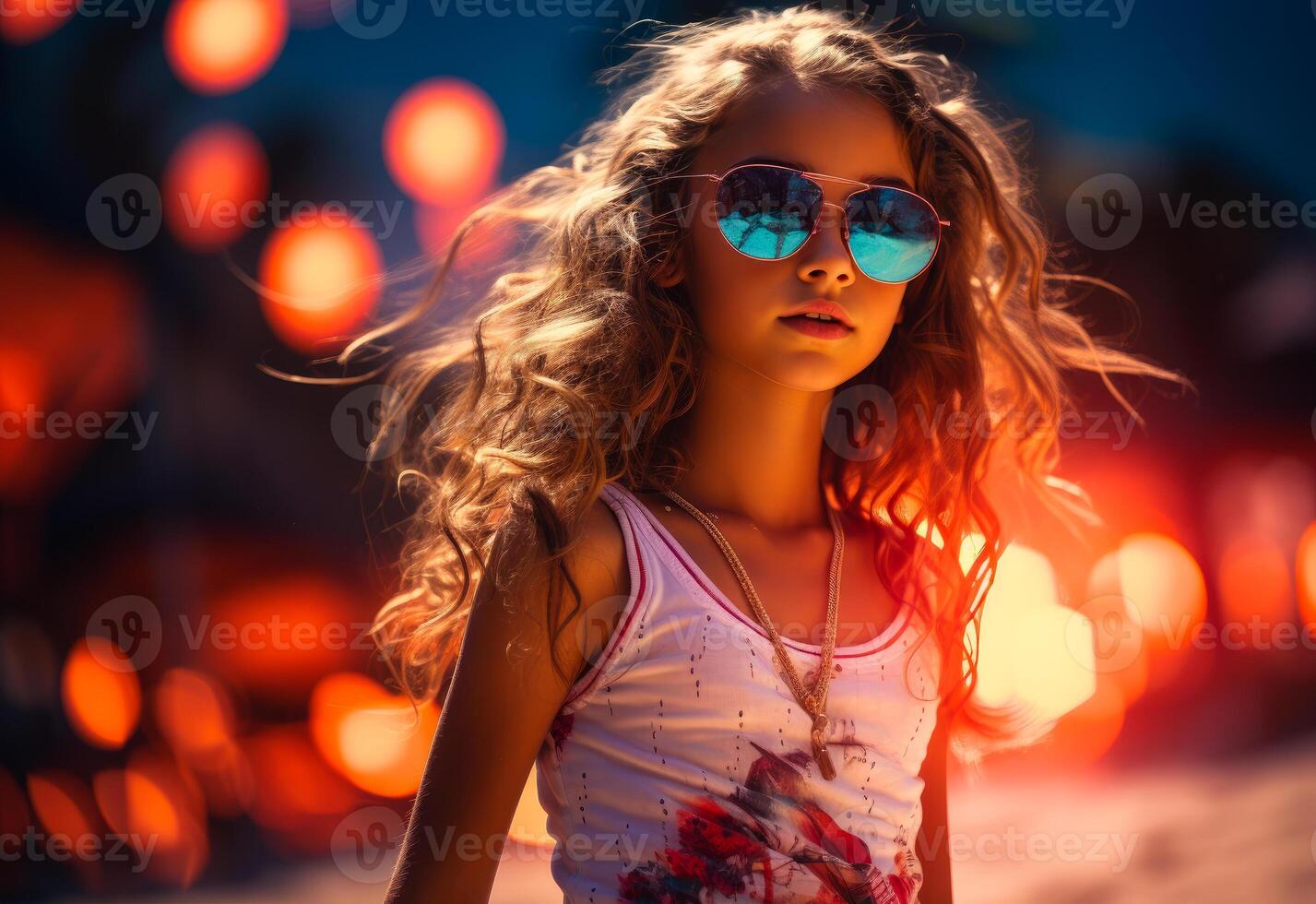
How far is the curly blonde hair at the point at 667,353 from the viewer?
4.84ft

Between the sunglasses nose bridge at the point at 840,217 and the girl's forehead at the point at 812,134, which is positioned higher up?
the girl's forehead at the point at 812,134

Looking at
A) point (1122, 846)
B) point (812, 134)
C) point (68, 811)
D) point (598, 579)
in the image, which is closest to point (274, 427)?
point (68, 811)

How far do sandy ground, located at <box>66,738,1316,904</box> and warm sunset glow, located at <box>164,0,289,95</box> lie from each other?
5.91ft

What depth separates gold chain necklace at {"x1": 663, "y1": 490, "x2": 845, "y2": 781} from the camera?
1354 millimetres

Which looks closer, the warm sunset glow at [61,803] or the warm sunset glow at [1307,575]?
the warm sunset glow at [61,803]

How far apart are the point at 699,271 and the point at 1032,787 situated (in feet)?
6.45

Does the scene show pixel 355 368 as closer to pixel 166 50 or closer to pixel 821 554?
pixel 166 50

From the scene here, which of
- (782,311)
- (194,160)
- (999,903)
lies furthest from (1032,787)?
(194,160)

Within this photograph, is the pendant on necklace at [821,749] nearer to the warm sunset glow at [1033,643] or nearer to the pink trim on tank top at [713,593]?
the pink trim on tank top at [713,593]

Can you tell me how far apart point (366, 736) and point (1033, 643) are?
153cm

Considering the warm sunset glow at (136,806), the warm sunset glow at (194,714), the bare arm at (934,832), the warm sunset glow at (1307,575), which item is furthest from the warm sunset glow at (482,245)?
the warm sunset glow at (1307,575)

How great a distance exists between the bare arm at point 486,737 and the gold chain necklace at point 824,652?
0.19 m

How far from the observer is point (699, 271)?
1.48 metres

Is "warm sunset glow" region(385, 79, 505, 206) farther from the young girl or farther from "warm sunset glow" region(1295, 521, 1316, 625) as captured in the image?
"warm sunset glow" region(1295, 521, 1316, 625)
